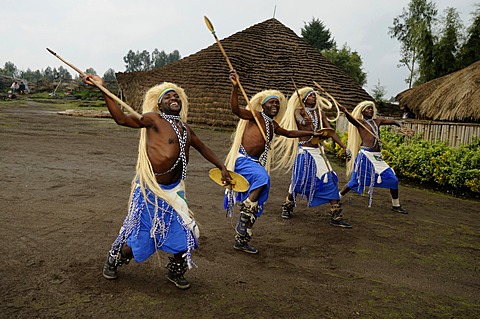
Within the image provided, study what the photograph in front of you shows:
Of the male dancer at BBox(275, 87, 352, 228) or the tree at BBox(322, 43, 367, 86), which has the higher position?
the tree at BBox(322, 43, 367, 86)

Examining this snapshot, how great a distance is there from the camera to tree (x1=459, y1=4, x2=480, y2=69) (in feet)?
64.4

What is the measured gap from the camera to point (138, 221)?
3094 millimetres

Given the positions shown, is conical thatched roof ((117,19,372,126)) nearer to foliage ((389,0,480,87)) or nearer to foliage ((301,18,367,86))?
foliage ((389,0,480,87))

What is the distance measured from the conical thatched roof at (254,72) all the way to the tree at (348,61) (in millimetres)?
19294

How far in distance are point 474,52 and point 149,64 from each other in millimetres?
95849

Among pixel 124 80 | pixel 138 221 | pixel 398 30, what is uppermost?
pixel 398 30

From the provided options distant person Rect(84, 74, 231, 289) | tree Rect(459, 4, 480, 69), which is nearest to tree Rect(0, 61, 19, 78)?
tree Rect(459, 4, 480, 69)

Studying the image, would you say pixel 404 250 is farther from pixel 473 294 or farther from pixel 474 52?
pixel 474 52

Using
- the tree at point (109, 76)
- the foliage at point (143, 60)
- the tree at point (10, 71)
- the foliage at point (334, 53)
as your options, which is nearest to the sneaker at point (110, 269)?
Result: the foliage at point (334, 53)

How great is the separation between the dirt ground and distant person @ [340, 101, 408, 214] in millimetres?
349

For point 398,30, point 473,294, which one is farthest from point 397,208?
point 398,30

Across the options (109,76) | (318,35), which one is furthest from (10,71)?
(318,35)

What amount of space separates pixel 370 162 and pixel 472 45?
1839cm

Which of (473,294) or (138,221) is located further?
(473,294)
